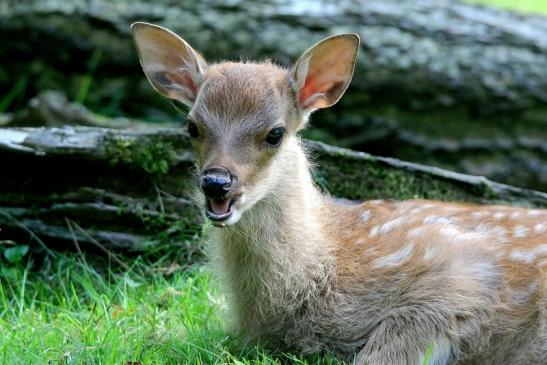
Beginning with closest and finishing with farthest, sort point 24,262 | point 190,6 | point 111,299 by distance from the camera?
1. point 111,299
2. point 24,262
3. point 190,6

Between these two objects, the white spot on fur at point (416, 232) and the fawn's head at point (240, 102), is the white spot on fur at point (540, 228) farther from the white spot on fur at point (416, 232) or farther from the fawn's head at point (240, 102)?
the fawn's head at point (240, 102)

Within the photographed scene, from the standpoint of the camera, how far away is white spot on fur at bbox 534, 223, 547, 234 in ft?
15.7

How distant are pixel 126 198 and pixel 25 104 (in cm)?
335

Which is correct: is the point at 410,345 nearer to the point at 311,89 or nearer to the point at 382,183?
the point at 311,89

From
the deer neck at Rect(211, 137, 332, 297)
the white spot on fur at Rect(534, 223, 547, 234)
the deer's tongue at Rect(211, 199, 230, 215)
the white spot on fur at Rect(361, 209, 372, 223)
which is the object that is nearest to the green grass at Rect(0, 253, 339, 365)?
the deer neck at Rect(211, 137, 332, 297)

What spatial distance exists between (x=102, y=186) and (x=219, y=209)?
68.5 inches

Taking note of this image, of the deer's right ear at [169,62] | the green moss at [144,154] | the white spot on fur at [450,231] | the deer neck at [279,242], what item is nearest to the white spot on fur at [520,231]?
the white spot on fur at [450,231]

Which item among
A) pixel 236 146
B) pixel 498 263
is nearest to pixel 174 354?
pixel 236 146

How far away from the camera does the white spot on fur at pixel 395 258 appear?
464 cm

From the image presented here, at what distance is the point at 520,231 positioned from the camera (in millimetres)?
4797

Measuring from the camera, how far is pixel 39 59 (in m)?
8.69

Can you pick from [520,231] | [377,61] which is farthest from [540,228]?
[377,61]

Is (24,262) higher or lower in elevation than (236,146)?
lower

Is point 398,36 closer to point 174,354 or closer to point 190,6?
point 190,6
